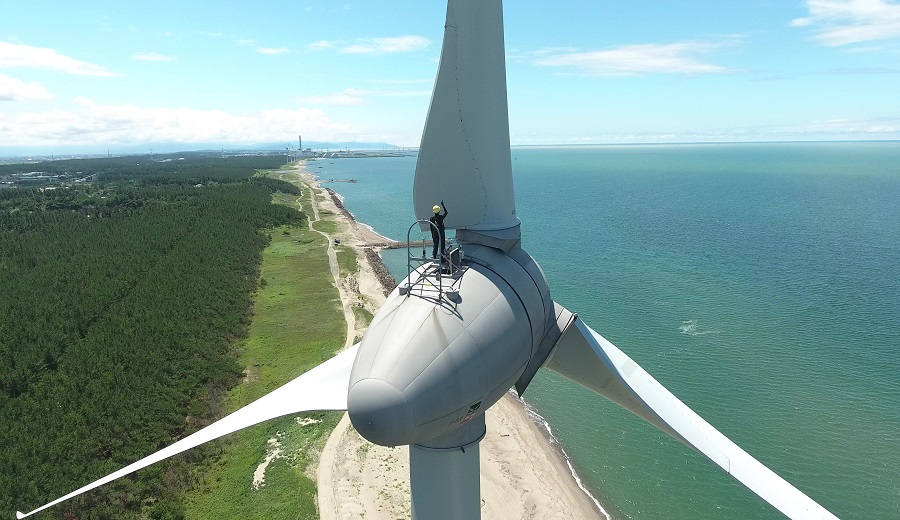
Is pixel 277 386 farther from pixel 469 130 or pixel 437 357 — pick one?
pixel 437 357

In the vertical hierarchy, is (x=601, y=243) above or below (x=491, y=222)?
below

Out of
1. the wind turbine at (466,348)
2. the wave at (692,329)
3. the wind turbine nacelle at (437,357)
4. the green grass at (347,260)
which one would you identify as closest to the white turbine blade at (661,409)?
the wind turbine at (466,348)

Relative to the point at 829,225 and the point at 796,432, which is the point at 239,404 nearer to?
the point at 796,432

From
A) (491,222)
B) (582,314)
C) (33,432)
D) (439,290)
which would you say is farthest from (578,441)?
(33,432)

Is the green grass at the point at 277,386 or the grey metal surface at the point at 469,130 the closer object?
the grey metal surface at the point at 469,130

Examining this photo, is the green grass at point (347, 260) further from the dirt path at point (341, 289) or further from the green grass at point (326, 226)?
the green grass at point (326, 226)

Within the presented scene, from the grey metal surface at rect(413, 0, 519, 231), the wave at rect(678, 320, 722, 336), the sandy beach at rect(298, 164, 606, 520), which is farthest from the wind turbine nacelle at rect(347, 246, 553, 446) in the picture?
the wave at rect(678, 320, 722, 336)

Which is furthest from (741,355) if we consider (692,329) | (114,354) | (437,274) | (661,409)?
(114,354)
